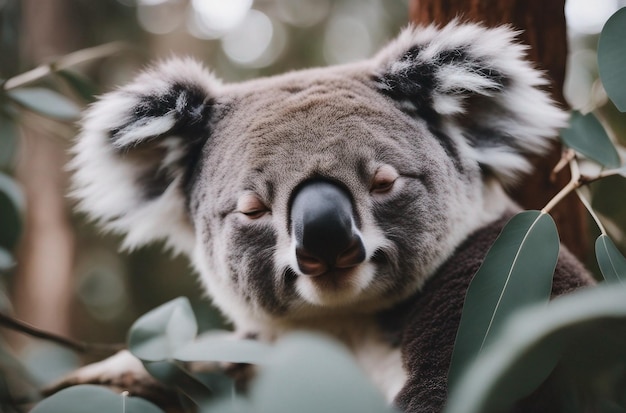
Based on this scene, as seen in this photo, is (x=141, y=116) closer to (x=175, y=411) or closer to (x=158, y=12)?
(x=175, y=411)

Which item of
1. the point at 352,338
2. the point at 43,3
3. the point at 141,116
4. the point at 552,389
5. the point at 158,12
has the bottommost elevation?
the point at 552,389

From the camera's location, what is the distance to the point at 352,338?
1788mm

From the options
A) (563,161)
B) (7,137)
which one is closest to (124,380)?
(7,137)

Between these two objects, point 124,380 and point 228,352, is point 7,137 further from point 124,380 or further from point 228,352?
point 228,352

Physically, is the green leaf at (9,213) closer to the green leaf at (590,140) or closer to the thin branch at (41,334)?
the thin branch at (41,334)

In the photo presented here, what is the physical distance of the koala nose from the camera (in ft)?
4.38

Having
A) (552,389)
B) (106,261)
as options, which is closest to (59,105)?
(552,389)

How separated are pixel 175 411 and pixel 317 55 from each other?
7.70 m

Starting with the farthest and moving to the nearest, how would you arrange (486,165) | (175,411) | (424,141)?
(175,411) → (486,165) → (424,141)

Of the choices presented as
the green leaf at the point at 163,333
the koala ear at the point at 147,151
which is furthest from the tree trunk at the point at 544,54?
the green leaf at the point at 163,333

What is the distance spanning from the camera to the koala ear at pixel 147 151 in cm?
178

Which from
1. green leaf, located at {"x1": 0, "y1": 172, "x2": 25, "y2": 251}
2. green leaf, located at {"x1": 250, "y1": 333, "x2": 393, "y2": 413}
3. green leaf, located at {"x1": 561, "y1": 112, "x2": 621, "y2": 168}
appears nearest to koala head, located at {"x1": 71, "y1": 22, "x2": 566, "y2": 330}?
green leaf, located at {"x1": 561, "y1": 112, "x2": 621, "y2": 168}

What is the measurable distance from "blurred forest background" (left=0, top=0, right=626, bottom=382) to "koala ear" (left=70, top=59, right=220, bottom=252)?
46 cm

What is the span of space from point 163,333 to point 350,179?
2.26 feet
